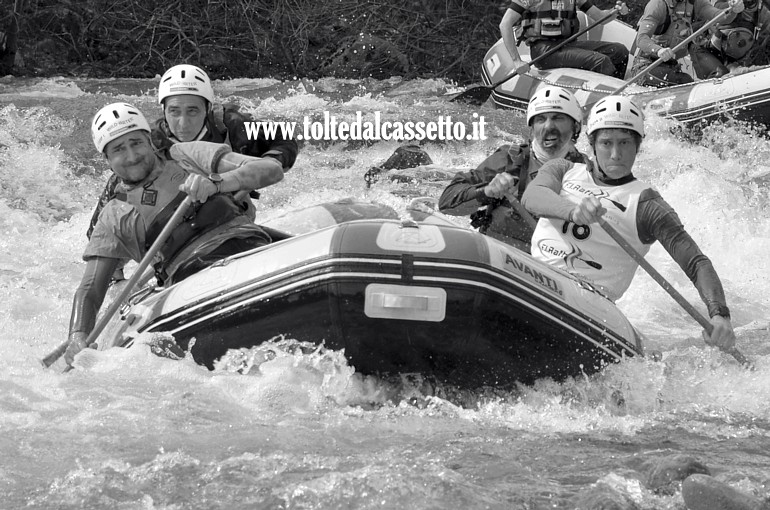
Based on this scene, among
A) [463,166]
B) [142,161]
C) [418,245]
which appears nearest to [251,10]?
[463,166]

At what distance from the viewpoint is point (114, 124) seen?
5.14 m

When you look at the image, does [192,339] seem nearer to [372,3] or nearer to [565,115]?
[565,115]

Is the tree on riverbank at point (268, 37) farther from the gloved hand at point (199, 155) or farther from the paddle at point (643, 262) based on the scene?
the paddle at point (643, 262)

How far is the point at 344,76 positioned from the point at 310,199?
635 cm

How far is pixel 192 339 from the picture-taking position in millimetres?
4617

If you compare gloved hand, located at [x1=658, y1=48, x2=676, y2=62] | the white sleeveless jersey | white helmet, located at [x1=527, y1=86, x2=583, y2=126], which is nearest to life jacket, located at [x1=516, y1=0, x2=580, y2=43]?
gloved hand, located at [x1=658, y1=48, x2=676, y2=62]

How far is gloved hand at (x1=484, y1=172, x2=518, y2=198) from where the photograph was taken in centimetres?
562

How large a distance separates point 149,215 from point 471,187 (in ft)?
5.72

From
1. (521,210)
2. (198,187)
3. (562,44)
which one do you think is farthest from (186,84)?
(562,44)

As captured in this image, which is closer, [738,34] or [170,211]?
[170,211]

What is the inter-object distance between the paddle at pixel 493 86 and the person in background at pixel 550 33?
79mm

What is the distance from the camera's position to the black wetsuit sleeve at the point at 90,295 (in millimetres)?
5082

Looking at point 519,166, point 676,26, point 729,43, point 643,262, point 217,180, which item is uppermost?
point 676,26

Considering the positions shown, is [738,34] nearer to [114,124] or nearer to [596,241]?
[596,241]
